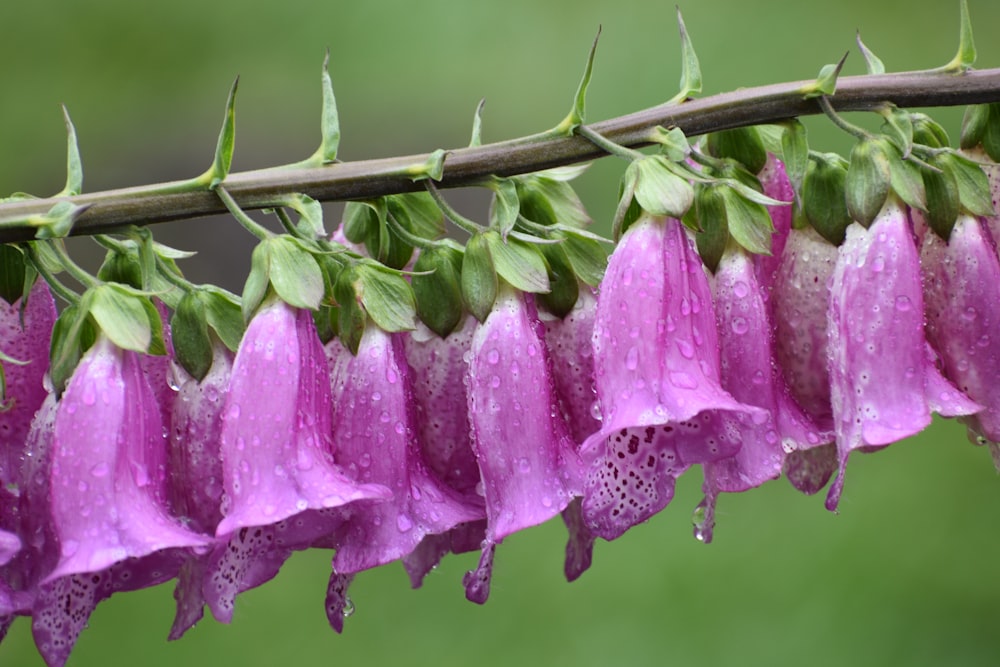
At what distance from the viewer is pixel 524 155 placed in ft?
3.00

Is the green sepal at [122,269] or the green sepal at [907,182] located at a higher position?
the green sepal at [907,182]

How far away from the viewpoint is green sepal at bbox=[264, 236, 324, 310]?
2.91 ft

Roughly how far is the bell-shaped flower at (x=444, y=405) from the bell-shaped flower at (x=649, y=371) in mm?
119

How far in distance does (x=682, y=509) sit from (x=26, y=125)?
263cm

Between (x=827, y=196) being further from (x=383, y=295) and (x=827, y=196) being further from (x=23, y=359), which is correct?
(x=23, y=359)

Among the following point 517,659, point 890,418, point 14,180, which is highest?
point 890,418

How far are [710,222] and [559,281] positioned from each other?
0.12 meters

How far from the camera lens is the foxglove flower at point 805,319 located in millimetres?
966

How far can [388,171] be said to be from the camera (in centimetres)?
92

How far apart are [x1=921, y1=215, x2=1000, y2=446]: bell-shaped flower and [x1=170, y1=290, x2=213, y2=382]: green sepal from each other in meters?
0.56

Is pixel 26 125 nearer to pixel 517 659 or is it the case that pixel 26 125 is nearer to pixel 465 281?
pixel 517 659

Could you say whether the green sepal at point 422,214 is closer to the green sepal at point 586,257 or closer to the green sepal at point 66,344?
the green sepal at point 586,257

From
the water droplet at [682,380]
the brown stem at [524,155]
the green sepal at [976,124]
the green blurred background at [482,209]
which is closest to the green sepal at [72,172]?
the brown stem at [524,155]

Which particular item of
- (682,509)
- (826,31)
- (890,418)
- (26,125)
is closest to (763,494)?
(682,509)
